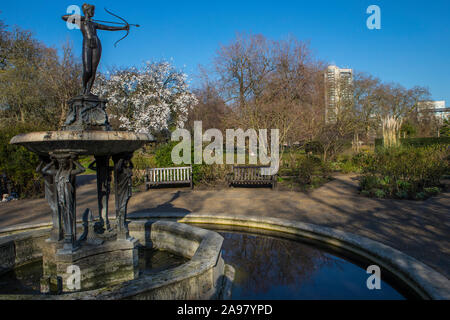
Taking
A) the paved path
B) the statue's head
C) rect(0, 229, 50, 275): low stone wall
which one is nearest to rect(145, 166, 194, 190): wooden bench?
the paved path

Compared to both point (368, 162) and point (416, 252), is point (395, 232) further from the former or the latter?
point (368, 162)

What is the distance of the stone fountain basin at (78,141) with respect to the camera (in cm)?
291

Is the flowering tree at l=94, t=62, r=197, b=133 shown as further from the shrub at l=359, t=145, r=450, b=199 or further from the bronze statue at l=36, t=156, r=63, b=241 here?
the bronze statue at l=36, t=156, r=63, b=241

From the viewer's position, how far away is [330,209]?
7.12 metres

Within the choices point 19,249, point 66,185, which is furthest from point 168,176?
point 66,185

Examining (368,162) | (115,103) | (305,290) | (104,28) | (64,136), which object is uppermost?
(115,103)

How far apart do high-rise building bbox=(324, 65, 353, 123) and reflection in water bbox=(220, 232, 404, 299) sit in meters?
16.6

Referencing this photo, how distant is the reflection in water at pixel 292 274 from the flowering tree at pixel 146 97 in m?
24.5

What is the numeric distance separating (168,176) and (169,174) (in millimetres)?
114
